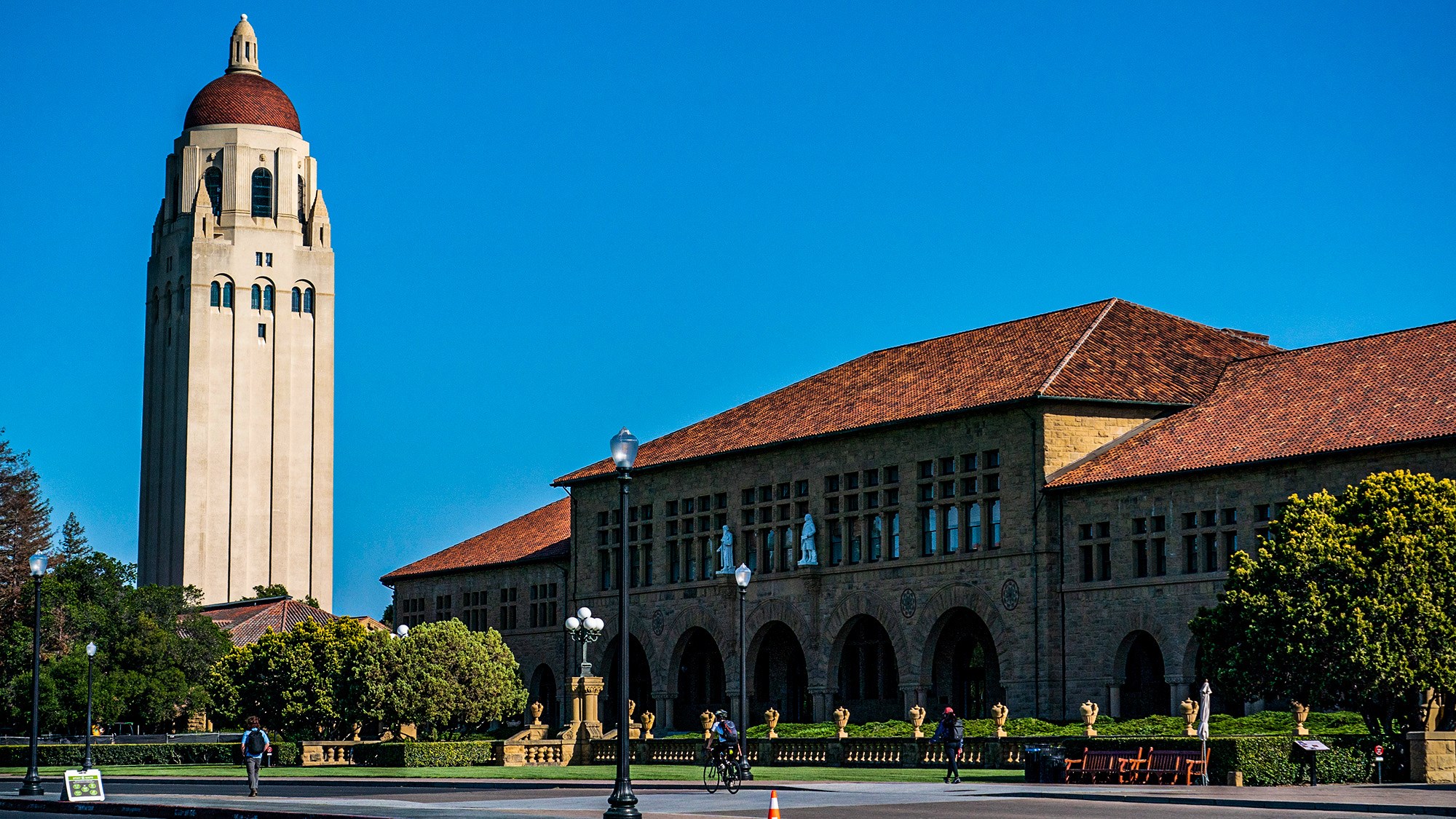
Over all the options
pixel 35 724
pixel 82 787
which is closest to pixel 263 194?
pixel 35 724

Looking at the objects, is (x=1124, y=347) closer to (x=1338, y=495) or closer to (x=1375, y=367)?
(x=1375, y=367)

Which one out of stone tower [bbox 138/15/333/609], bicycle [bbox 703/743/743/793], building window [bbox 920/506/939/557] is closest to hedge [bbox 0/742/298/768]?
building window [bbox 920/506/939/557]

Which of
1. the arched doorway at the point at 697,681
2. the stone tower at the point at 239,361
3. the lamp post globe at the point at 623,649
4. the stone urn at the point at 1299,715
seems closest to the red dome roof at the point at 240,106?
the stone tower at the point at 239,361

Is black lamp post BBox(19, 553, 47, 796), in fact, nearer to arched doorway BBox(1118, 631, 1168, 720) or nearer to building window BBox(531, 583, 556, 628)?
arched doorway BBox(1118, 631, 1168, 720)

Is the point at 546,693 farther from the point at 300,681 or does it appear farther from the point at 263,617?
the point at 263,617

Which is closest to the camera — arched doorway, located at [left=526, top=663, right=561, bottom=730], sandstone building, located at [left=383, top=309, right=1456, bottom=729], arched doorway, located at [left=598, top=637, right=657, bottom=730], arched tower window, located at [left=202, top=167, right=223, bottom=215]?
sandstone building, located at [left=383, top=309, right=1456, bottom=729]

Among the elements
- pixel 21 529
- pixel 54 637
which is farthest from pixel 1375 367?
pixel 21 529

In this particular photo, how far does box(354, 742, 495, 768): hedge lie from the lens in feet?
180

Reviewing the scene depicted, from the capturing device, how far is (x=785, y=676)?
224 ft

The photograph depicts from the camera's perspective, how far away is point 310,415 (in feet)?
466

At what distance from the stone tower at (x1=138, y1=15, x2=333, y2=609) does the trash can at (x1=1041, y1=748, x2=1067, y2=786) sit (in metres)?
109

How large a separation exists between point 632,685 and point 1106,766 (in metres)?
41.5

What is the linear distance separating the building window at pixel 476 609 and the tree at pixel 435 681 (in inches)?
879

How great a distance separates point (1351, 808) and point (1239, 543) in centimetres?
2386
